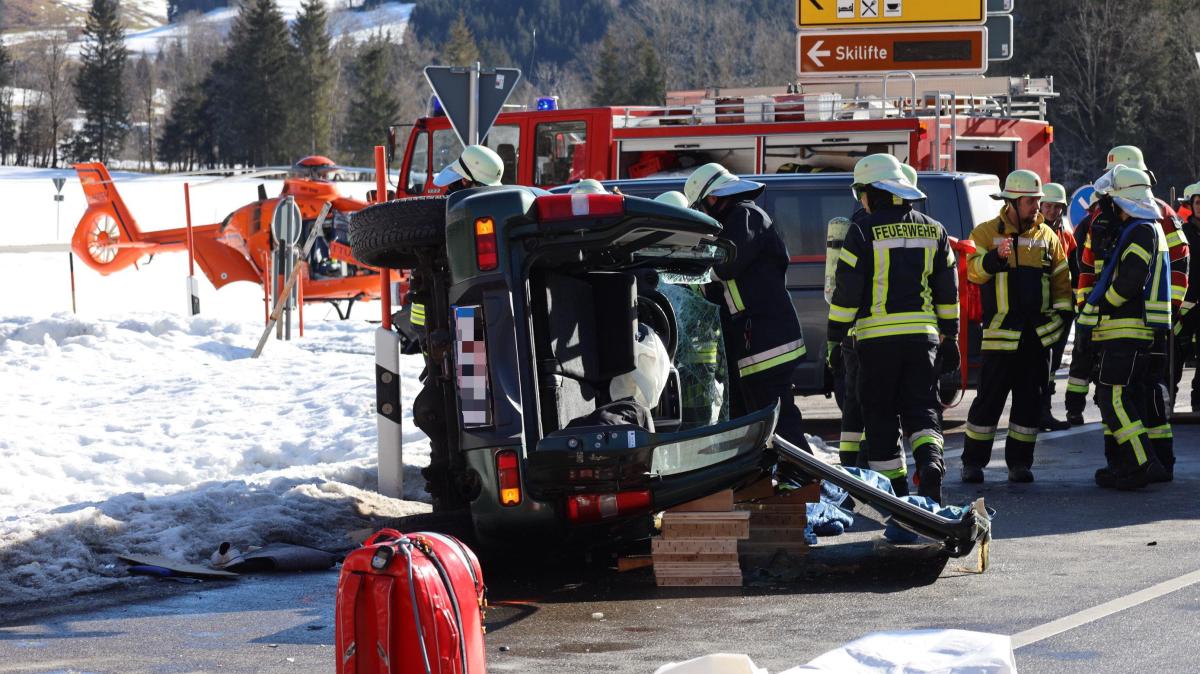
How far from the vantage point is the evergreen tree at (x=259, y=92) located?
92688 mm

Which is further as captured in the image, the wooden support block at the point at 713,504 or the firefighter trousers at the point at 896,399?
the firefighter trousers at the point at 896,399

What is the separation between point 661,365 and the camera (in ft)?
23.4

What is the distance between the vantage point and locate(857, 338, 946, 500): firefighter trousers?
7.64 m

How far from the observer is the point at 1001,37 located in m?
19.6

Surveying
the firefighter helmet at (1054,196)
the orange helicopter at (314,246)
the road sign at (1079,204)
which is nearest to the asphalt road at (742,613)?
the firefighter helmet at (1054,196)

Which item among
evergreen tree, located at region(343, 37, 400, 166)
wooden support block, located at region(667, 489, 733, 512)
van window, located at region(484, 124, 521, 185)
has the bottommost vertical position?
A: wooden support block, located at region(667, 489, 733, 512)

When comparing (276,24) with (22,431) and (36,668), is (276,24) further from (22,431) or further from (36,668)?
(36,668)

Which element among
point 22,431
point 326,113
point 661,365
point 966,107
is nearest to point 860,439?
point 661,365

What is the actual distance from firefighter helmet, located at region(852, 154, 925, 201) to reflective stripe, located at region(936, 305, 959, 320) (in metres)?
0.57

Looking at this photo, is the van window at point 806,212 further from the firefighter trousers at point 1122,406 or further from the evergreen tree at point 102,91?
the evergreen tree at point 102,91

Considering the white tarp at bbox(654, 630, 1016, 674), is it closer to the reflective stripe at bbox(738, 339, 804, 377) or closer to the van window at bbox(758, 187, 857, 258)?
the reflective stripe at bbox(738, 339, 804, 377)

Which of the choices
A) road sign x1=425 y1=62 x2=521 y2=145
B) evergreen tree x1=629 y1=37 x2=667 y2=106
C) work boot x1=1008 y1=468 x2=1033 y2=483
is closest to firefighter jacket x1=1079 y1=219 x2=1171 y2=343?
work boot x1=1008 y1=468 x2=1033 y2=483

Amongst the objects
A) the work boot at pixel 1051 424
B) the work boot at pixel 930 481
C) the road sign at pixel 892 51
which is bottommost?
the work boot at pixel 1051 424

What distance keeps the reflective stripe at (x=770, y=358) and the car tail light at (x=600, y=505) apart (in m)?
2.06
